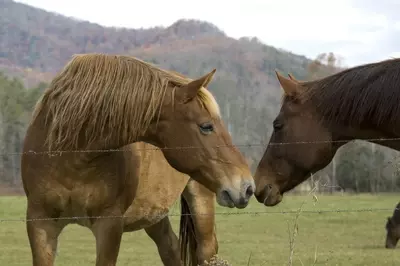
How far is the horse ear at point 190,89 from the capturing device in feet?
15.2

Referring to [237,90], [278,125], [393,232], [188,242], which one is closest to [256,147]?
[393,232]

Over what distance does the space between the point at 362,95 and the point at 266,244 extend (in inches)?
407

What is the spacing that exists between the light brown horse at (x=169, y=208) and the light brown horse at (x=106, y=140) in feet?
4.13

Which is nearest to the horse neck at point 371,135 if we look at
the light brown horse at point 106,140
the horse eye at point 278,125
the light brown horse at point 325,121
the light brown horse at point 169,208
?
the light brown horse at point 325,121

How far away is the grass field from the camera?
12070mm

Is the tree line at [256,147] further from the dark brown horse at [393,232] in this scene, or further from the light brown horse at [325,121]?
the light brown horse at [325,121]

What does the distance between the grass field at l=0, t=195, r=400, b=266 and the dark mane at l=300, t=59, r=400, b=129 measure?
9.01 ft

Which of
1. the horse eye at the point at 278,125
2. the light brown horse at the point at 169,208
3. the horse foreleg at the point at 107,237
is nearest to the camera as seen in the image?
the horse foreleg at the point at 107,237

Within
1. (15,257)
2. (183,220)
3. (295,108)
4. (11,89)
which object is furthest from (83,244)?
(11,89)

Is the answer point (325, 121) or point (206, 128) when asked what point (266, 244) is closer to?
point (325, 121)

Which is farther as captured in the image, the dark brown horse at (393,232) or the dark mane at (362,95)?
the dark brown horse at (393,232)

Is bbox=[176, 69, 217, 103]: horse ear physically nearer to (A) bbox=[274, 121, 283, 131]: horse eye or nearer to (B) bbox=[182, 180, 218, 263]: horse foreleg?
(A) bbox=[274, 121, 283, 131]: horse eye

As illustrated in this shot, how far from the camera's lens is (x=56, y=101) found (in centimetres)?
487

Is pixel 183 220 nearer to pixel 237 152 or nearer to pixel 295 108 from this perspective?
pixel 295 108
